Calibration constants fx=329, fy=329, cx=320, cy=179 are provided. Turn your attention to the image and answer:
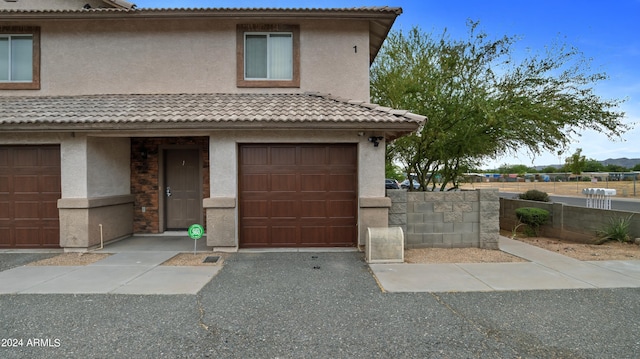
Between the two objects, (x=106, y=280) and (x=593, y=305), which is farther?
(x=106, y=280)

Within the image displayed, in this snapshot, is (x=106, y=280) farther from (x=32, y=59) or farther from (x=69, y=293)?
(x=32, y=59)

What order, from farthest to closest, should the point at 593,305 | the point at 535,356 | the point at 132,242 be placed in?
1. the point at 132,242
2. the point at 593,305
3. the point at 535,356

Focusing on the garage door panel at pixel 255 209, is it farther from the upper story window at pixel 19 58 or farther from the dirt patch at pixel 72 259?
the upper story window at pixel 19 58

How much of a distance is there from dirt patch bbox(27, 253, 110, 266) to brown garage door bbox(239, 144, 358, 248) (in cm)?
320

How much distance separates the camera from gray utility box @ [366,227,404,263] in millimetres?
7008

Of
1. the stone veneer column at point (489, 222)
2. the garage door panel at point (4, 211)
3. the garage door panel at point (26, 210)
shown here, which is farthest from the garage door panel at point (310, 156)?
the garage door panel at point (4, 211)

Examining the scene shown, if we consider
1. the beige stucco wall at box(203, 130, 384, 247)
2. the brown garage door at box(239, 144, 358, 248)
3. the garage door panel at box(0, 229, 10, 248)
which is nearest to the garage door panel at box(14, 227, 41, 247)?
the garage door panel at box(0, 229, 10, 248)

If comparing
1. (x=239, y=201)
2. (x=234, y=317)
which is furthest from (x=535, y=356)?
(x=239, y=201)

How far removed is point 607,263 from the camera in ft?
23.0

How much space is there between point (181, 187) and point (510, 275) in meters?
8.94

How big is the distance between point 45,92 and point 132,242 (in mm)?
5020

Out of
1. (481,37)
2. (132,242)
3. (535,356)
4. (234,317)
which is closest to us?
(535,356)

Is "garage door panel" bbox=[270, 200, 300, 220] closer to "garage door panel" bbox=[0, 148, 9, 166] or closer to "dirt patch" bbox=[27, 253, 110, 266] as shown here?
"dirt patch" bbox=[27, 253, 110, 266]

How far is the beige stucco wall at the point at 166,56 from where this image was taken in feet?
30.7
